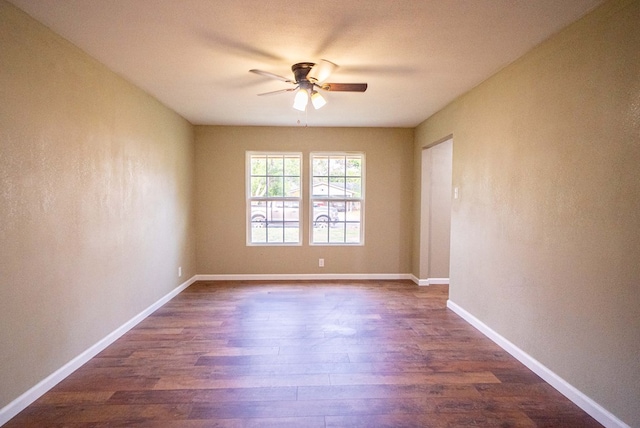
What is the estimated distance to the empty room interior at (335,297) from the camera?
6.13ft

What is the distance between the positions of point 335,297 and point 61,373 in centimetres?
285

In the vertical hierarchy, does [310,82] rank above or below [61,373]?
above

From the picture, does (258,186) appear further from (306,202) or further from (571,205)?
(571,205)

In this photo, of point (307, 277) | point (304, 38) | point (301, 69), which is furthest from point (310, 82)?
point (307, 277)

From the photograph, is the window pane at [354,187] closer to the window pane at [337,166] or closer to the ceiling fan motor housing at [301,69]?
the window pane at [337,166]

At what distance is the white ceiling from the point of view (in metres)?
1.94

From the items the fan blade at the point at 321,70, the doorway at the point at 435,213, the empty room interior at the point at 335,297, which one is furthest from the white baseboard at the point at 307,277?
the fan blade at the point at 321,70

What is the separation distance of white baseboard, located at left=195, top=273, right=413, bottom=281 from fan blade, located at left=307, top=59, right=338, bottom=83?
3.21 meters

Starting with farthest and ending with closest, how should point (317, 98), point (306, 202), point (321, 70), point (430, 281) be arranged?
point (306, 202) → point (430, 281) → point (317, 98) → point (321, 70)

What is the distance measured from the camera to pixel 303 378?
2301 millimetres

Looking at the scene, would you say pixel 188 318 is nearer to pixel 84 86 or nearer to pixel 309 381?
pixel 309 381

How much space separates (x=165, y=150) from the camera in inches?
158

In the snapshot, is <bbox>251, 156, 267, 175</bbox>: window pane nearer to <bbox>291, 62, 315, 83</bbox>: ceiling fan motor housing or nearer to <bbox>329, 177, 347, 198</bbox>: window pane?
<bbox>329, 177, 347, 198</bbox>: window pane

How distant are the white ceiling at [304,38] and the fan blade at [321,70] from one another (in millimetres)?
82
